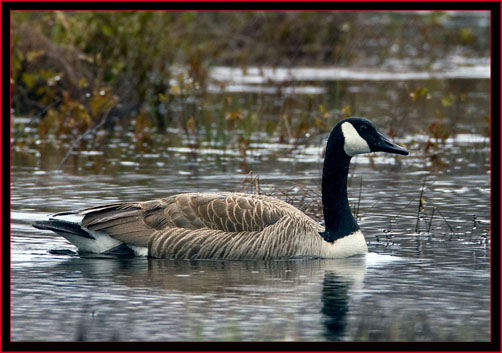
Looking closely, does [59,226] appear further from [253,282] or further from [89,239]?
[253,282]

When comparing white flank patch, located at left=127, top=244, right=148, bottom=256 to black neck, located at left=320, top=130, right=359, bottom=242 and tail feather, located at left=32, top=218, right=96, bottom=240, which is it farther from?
black neck, located at left=320, top=130, right=359, bottom=242

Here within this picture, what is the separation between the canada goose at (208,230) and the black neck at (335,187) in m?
0.05

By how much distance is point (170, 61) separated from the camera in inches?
1063

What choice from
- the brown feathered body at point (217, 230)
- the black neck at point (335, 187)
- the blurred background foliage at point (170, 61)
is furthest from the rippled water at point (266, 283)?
the blurred background foliage at point (170, 61)

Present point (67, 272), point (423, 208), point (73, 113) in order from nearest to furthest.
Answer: point (67, 272) < point (423, 208) < point (73, 113)

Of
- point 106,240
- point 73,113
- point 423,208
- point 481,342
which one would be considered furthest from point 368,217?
point 73,113

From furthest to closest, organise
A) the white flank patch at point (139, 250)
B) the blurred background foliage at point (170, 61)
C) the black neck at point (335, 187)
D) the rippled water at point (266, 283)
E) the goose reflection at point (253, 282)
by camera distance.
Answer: the blurred background foliage at point (170, 61) → the black neck at point (335, 187) → the white flank patch at point (139, 250) → the goose reflection at point (253, 282) → the rippled water at point (266, 283)

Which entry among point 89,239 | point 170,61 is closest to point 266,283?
point 89,239

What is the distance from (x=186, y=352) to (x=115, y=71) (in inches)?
622

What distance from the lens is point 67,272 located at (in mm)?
11070

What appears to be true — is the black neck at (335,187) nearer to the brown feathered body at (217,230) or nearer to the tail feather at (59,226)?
the brown feathered body at (217,230)

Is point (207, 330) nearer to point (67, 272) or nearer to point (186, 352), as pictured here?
point (186, 352)

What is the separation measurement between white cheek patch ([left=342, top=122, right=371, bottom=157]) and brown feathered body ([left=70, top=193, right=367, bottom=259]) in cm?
110

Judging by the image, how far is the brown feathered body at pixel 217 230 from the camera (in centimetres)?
1176
